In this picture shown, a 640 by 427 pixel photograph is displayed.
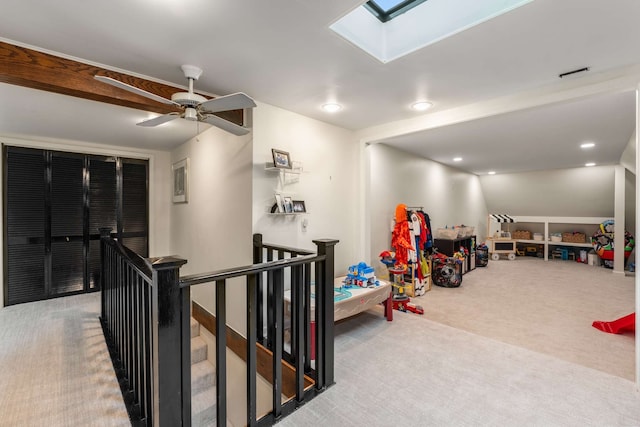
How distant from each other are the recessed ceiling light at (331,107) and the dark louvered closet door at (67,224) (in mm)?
4067

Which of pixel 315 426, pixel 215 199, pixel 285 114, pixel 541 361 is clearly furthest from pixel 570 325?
pixel 215 199

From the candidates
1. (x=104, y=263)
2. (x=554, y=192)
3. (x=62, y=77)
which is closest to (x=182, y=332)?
(x=62, y=77)

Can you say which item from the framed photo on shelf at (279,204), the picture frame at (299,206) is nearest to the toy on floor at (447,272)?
the picture frame at (299,206)

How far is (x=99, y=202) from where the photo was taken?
15.1 ft

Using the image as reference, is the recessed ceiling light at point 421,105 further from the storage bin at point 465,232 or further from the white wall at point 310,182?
the storage bin at point 465,232

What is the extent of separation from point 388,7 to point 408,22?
21cm

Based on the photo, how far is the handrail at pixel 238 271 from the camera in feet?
4.36

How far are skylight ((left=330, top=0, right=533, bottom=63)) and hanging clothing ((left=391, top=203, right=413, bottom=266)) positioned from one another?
2.76 meters

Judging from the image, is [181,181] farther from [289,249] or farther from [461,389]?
[461,389]

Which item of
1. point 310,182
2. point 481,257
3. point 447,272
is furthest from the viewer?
point 481,257

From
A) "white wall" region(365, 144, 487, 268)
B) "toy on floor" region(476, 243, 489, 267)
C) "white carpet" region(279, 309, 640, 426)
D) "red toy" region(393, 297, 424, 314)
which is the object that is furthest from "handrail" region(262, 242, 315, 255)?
"toy on floor" region(476, 243, 489, 267)

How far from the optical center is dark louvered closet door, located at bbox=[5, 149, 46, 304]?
13.1 feet

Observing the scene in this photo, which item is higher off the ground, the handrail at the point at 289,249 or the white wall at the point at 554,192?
the white wall at the point at 554,192

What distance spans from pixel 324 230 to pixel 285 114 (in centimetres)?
147
